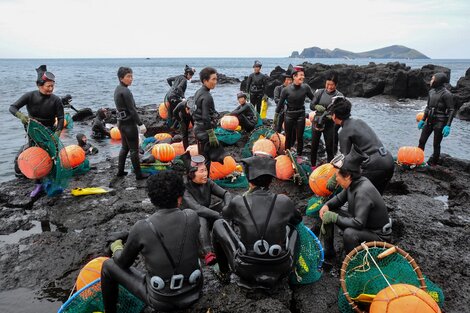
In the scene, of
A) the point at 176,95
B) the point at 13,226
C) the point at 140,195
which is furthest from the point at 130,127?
the point at 176,95

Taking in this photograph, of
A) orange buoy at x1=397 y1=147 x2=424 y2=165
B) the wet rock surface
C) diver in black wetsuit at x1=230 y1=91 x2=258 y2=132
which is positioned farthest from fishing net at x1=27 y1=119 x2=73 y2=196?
orange buoy at x1=397 y1=147 x2=424 y2=165

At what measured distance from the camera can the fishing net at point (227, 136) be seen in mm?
10766

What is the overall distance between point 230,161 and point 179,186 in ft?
14.8

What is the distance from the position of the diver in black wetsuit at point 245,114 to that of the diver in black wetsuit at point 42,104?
556 cm

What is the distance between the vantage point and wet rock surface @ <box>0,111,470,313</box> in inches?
157

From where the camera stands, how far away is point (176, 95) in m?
11.8

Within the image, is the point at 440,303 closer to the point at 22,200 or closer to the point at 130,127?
the point at 130,127

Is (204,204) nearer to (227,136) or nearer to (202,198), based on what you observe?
(202,198)

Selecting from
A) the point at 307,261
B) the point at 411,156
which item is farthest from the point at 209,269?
the point at 411,156

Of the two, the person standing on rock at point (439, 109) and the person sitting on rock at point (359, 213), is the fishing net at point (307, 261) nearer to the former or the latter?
the person sitting on rock at point (359, 213)

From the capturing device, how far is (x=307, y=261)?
14.3ft

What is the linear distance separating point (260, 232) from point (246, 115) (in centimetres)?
837

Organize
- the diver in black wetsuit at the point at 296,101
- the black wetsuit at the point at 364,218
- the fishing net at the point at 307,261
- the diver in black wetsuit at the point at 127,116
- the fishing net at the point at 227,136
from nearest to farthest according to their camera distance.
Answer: the black wetsuit at the point at 364,218 → the fishing net at the point at 307,261 → the diver in black wetsuit at the point at 127,116 → the diver in black wetsuit at the point at 296,101 → the fishing net at the point at 227,136

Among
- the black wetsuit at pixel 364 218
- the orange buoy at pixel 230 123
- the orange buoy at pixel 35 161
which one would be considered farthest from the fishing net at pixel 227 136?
the black wetsuit at pixel 364 218
